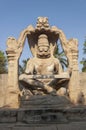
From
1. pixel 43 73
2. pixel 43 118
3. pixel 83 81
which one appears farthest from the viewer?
pixel 83 81

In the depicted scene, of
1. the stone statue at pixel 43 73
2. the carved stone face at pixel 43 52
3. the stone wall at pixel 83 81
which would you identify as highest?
the carved stone face at pixel 43 52

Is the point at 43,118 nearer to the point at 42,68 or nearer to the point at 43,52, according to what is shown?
the point at 42,68

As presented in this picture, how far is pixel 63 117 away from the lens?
729 cm

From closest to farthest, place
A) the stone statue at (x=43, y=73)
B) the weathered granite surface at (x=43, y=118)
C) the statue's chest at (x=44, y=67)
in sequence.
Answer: the weathered granite surface at (x=43, y=118)
the stone statue at (x=43, y=73)
the statue's chest at (x=44, y=67)

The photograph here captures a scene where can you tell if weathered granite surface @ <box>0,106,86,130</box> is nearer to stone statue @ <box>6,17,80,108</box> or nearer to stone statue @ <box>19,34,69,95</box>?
stone statue @ <box>19,34,69,95</box>

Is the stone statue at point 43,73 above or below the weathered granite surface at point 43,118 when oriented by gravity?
above

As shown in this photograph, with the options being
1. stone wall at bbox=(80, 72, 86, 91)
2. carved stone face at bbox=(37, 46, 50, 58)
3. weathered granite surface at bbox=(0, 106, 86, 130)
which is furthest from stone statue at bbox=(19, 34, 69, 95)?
stone wall at bbox=(80, 72, 86, 91)

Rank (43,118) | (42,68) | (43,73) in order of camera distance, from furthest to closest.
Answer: (42,68) < (43,73) < (43,118)

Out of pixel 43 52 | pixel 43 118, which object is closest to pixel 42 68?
pixel 43 52

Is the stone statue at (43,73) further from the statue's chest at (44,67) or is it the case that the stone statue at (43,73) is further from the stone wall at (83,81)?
the stone wall at (83,81)

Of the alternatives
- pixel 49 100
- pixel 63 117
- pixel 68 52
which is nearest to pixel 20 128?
pixel 63 117

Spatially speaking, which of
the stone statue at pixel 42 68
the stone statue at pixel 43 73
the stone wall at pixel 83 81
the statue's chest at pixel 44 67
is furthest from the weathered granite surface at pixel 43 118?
the stone wall at pixel 83 81

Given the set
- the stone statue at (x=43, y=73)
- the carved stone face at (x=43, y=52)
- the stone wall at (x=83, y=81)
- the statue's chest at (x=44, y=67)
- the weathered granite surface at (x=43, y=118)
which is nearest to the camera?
the weathered granite surface at (x=43, y=118)

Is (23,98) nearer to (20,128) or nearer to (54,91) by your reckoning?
(54,91)
